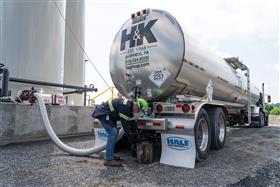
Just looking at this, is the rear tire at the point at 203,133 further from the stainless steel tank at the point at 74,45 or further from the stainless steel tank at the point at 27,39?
the stainless steel tank at the point at 74,45

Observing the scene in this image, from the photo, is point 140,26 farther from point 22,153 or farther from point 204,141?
point 22,153

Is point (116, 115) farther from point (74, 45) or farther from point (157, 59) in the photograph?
point (74, 45)

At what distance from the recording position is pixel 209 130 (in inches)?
218

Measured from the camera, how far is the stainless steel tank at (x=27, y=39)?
795 centimetres

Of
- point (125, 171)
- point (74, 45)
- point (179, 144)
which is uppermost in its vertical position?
point (74, 45)

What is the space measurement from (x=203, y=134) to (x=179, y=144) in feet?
3.03

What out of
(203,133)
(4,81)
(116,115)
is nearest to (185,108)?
(203,133)

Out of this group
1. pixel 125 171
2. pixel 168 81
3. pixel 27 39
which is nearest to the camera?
pixel 125 171

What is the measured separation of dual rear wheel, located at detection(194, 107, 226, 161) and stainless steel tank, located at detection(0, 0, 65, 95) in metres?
5.35

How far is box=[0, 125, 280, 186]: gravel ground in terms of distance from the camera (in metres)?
3.72

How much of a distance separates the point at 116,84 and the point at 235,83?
4393 millimetres

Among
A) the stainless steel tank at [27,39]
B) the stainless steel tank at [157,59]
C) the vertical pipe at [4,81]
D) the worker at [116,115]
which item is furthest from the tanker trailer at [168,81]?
the stainless steel tank at [27,39]

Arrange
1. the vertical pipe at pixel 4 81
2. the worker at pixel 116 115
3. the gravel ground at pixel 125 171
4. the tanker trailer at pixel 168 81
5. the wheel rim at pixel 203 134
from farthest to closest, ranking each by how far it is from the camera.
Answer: the vertical pipe at pixel 4 81 → the wheel rim at pixel 203 134 → the tanker trailer at pixel 168 81 → the worker at pixel 116 115 → the gravel ground at pixel 125 171

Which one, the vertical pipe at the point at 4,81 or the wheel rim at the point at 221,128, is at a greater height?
the vertical pipe at the point at 4,81
